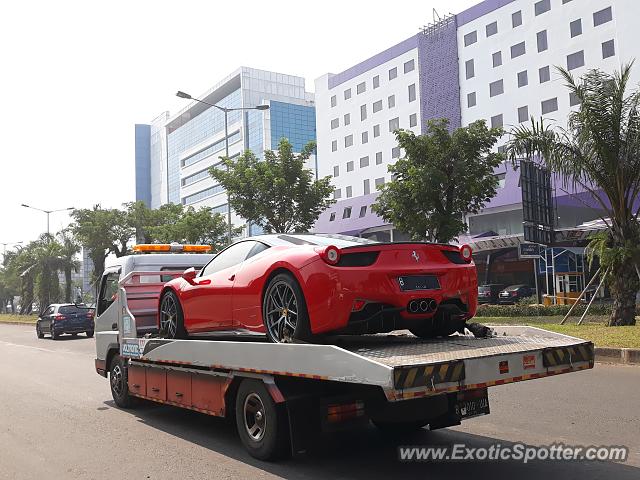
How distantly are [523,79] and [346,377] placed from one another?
4573cm

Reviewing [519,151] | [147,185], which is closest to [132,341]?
[519,151]

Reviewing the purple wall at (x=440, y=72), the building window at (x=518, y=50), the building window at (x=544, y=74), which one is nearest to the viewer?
the building window at (x=544, y=74)

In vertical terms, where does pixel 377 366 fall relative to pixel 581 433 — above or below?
above

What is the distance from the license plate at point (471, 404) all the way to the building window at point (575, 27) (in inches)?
1682

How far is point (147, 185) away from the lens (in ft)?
481

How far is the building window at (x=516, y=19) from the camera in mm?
45781

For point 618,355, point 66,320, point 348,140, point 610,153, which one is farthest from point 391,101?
point 618,355

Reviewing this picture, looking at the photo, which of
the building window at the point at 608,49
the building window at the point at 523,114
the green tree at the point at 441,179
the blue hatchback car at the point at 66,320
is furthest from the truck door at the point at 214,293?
the building window at the point at 523,114

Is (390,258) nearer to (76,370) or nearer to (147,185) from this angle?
(76,370)

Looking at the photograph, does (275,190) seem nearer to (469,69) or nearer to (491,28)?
(469,69)

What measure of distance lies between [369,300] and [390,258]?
0.44m

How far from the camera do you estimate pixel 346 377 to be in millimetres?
4230

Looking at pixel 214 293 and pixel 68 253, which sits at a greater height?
pixel 68 253

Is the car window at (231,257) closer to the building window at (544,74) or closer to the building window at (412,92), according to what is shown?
the building window at (544,74)
